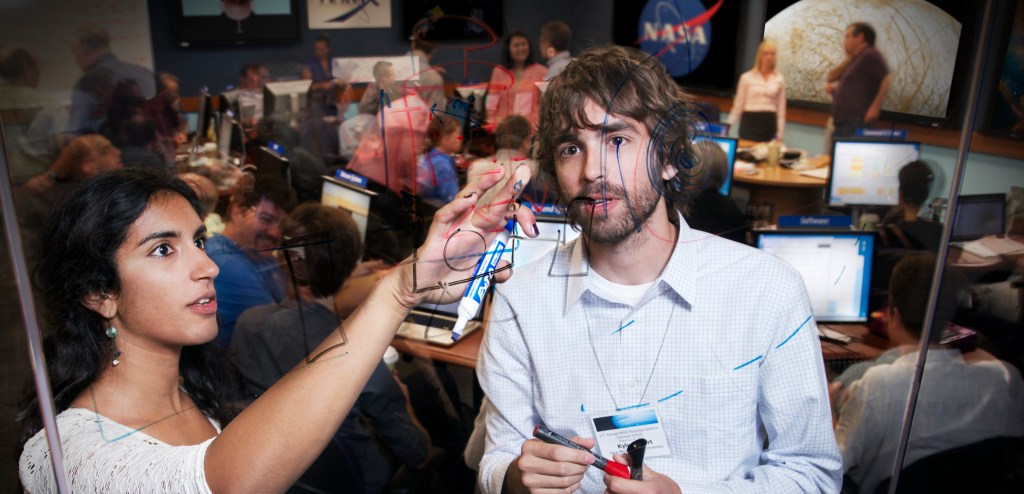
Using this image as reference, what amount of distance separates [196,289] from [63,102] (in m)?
0.37

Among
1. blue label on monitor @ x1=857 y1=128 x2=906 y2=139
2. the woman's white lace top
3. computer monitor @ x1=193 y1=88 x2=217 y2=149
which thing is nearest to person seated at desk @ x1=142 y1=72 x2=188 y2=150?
computer monitor @ x1=193 y1=88 x2=217 y2=149

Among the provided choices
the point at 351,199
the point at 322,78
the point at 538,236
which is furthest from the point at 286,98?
the point at 538,236

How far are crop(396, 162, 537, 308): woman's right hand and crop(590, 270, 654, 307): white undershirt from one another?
0.50 ft

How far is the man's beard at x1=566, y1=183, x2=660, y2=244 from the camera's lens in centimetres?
89

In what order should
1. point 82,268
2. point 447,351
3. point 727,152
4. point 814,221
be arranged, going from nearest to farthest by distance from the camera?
1. point 82,268
2. point 727,152
3. point 814,221
4. point 447,351

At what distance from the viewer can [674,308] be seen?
3.16 ft

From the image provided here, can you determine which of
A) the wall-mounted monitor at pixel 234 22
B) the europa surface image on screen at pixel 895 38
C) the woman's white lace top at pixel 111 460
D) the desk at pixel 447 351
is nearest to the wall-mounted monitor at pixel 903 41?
the europa surface image on screen at pixel 895 38

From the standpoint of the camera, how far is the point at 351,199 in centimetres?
100

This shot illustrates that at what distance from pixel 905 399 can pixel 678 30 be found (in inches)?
25.3

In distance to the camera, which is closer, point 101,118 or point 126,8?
point 126,8

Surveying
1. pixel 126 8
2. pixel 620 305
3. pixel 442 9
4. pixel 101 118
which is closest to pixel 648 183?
pixel 620 305

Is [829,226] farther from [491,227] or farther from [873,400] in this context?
[491,227]

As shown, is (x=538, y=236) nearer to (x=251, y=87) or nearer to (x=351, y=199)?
(x=351, y=199)

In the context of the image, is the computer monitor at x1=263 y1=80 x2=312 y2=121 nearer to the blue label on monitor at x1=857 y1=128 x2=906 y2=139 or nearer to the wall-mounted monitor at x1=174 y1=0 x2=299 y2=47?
the wall-mounted monitor at x1=174 y1=0 x2=299 y2=47
